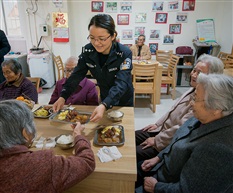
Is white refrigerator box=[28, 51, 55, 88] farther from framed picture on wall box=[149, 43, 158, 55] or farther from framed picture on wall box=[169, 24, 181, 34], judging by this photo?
framed picture on wall box=[169, 24, 181, 34]

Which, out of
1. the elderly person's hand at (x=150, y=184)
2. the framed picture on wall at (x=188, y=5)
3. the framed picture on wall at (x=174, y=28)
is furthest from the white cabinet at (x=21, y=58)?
the elderly person's hand at (x=150, y=184)

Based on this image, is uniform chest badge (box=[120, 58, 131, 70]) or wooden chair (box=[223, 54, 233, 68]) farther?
wooden chair (box=[223, 54, 233, 68])

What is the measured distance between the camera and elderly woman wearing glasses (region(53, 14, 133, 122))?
4.30ft

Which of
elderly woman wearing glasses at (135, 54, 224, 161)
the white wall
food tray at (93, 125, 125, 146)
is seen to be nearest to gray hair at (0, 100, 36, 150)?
food tray at (93, 125, 125, 146)

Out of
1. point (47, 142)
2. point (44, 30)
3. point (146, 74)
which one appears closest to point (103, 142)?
point (47, 142)

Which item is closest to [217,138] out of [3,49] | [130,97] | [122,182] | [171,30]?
[122,182]

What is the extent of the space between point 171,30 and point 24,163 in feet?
16.2

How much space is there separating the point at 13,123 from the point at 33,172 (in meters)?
0.20

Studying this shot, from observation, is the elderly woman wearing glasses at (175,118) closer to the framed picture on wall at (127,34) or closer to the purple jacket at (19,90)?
the purple jacket at (19,90)

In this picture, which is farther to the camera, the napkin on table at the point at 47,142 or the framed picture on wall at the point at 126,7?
the framed picture on wall at the point at 126,7

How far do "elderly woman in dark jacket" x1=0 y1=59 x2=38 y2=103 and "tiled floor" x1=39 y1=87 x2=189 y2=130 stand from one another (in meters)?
1.59

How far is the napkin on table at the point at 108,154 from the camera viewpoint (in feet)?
3.31

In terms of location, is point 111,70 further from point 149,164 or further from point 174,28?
point 174,28

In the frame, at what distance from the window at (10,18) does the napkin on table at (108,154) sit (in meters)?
4.85
